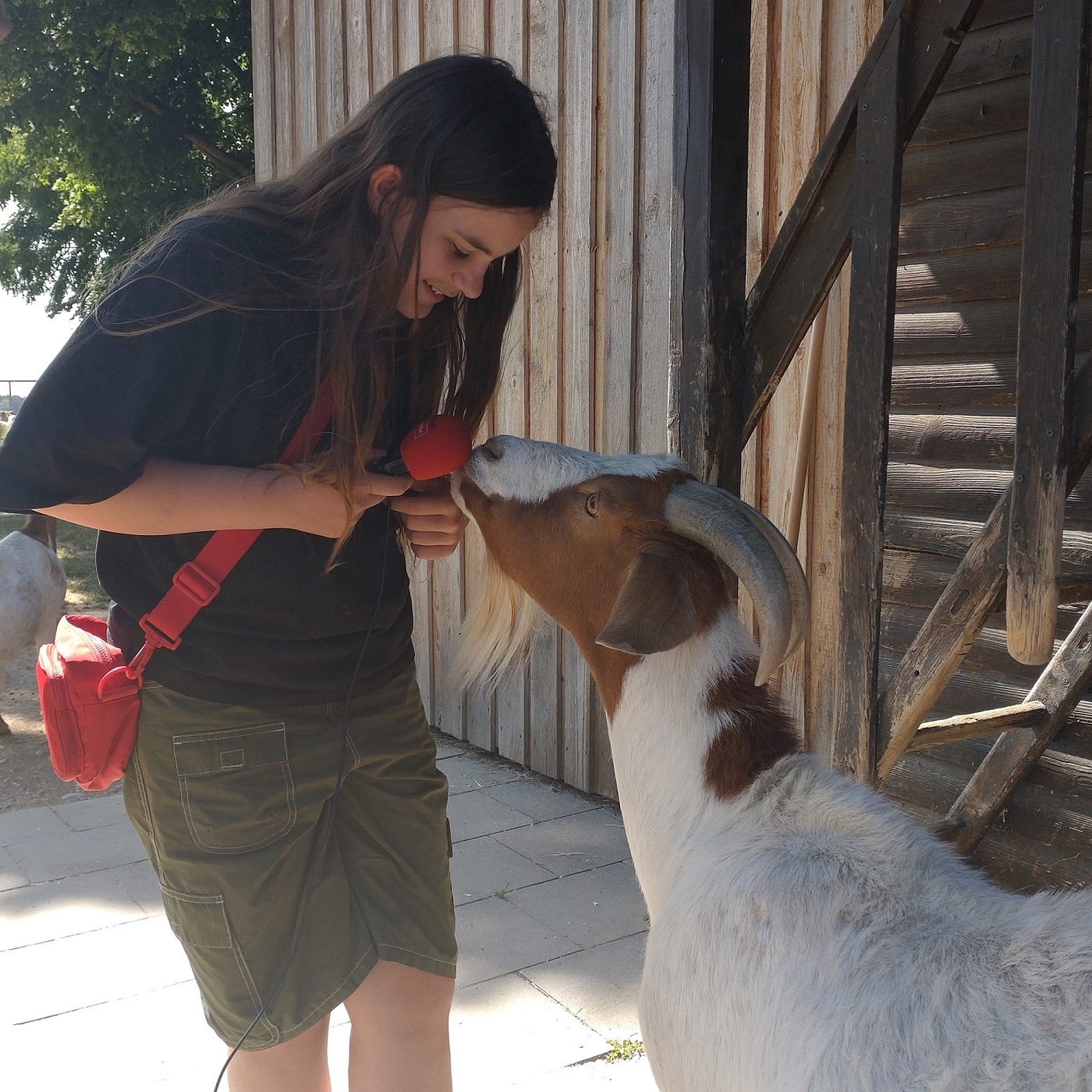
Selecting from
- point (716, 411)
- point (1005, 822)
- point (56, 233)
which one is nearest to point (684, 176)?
point (716, 411)

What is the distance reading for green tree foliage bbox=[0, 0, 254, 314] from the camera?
10273mm

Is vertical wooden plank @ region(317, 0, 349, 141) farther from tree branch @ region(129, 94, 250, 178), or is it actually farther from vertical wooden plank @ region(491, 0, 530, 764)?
tree branch @ region(129, 94, 250, 178)

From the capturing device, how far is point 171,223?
1.79m

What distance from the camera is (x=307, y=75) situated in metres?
6.43

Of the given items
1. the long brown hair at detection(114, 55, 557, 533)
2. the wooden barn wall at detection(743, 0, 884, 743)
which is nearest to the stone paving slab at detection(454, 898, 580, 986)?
the wooden barn wall at detection(743, 0, 884, 743)

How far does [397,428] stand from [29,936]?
2.68m

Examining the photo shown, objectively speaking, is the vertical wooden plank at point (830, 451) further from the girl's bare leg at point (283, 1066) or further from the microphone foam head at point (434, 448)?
the girl's bare leg at point (283, 1066)

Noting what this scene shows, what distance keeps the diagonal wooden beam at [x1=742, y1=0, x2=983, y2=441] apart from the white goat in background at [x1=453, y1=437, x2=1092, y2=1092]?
0.53 m

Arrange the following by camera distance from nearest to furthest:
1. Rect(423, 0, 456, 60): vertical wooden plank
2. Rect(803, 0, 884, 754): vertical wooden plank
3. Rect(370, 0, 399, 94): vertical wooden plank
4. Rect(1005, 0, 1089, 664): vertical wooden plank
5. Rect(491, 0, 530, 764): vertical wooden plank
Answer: Rect(1005, 0, 1089, 664): vertical wooden plank, Rect(803, 0, 884, 754): vertical wooden plank, Rect(491, 0, 530, 764): vertical wooden plank, Rect(423, 0, 456, 60): vertical wooden plank, Rect(370, 0, 399, 94): vertical wooden plank

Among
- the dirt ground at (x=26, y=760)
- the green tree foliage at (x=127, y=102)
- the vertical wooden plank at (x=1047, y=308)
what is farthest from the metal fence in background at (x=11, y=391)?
the vertical wooden plank at (x=1047, y=308)

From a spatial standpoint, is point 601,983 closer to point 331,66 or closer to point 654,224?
point 654,224

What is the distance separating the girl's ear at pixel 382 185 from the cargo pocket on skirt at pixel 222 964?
3.84ft

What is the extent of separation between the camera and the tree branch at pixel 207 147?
11.2 meters

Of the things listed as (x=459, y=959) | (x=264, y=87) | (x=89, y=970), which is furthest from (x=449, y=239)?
(x=264, y=87)
